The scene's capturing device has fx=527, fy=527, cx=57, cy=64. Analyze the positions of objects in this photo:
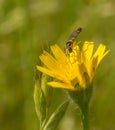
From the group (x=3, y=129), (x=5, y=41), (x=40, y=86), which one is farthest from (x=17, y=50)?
(x=40, y=86)

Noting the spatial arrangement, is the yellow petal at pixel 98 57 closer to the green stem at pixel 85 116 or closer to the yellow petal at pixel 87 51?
the yellow petal at pixel 87 51

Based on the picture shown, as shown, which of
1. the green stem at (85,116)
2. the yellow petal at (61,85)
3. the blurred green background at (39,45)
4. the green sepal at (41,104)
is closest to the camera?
the yellow petal at (61,85)

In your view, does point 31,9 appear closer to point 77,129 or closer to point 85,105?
point 77,129

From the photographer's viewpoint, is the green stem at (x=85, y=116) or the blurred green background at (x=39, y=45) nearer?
the green stem at (x=85, y=116)

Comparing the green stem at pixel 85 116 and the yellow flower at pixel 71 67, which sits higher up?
the yellow flower at pixel 71 67

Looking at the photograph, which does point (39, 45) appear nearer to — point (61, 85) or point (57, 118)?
point (57, 118)

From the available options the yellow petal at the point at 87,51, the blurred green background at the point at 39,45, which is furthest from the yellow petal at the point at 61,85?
the blurred green background at the point at 39,45
